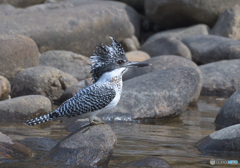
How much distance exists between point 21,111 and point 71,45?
604cm

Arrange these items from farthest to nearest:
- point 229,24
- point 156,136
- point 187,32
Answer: point 187,32 < point 229,24 < point 156,136

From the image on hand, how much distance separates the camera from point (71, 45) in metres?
15.5

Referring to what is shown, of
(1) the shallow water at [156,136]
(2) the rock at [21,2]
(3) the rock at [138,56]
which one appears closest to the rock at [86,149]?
(1) the shallow water at [156,136]

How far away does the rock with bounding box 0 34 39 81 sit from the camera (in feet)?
40.1

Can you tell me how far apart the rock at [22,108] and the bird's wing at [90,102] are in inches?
130

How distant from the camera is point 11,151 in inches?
269

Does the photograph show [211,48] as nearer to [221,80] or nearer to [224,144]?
[221,80]

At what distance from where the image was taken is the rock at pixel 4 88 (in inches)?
440

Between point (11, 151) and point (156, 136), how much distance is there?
9.32 feet

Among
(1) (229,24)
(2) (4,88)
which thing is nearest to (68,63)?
(2) (4,88)

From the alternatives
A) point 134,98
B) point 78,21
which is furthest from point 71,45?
point 134,98

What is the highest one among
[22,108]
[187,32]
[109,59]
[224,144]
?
[109,59]

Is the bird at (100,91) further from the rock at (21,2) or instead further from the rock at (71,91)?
the rock at (21,2)

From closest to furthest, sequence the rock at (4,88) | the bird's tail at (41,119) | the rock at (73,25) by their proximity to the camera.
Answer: the bird's tail at (41,119) < the rock at (4,88) < the rock at (73,25)
